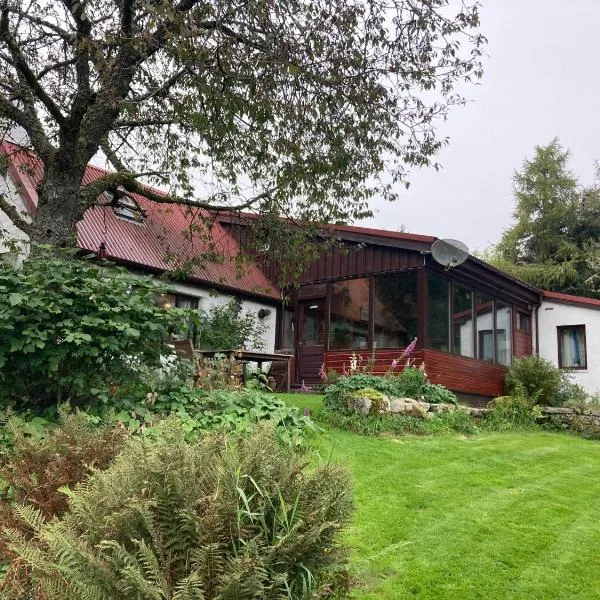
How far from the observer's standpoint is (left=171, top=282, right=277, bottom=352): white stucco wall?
14336mm

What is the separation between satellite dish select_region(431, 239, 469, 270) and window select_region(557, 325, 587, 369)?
24.8 ft

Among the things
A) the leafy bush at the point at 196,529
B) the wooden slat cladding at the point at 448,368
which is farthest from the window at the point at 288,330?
the leafy bush at the point at 196,529

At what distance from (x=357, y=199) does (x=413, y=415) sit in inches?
134

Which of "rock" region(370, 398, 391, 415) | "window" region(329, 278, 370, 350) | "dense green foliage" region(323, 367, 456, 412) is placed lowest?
"rock" region(370, 398, 391, 415)

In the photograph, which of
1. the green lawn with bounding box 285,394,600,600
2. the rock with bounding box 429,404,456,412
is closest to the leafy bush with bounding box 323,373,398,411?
the rock with bounding box 429,404,456,412

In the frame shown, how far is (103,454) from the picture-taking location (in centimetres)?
299

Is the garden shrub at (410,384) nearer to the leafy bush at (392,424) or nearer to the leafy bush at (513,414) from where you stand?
the leafy bush at (392,424)

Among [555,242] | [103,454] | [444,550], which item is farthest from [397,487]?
[555,242]

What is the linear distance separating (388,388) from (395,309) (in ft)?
15.1

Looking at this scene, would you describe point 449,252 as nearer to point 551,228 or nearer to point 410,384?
point 410,384

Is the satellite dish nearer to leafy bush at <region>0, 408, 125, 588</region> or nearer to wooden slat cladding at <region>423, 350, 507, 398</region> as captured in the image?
wooden slat cladding at <region>423, 350, 507, 398</region>

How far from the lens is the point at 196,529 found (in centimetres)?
200

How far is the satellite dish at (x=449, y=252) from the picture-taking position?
38.2ft

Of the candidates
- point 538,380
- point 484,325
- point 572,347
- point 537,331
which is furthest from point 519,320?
point 538,380
